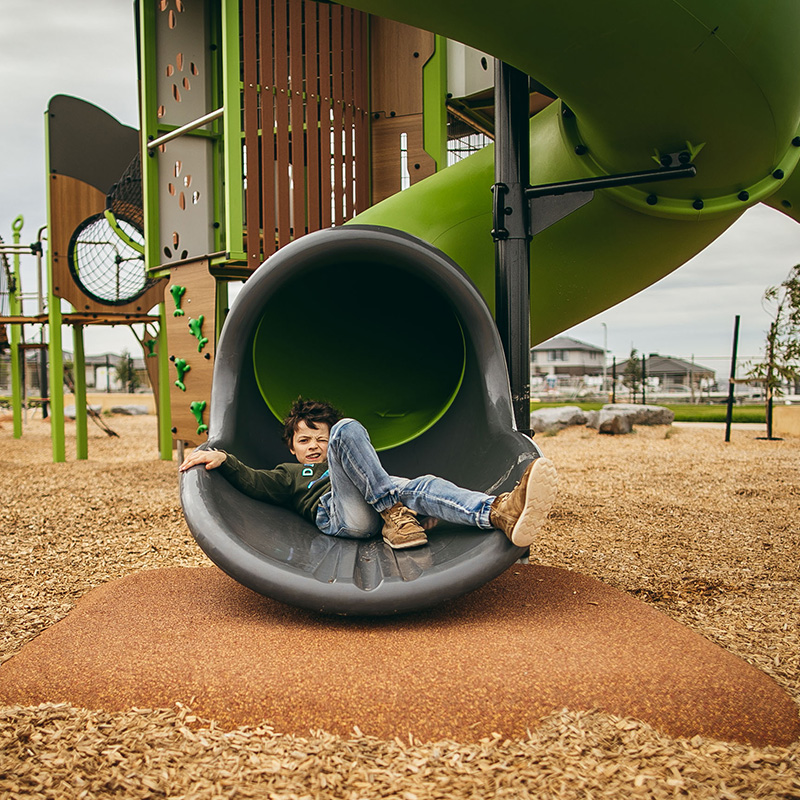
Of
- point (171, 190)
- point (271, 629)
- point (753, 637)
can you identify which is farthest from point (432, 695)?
point (171, 190)

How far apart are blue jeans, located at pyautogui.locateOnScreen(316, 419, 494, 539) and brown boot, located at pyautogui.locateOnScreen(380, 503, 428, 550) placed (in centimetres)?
3

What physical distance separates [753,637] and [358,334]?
2347 millimetres

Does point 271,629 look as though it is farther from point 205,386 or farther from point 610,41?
point 205,386

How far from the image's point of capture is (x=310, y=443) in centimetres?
313

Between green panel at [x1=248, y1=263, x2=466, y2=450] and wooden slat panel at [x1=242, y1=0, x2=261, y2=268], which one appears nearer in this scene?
green panel at [x1=248, y1=263, x2=466, y2=450]

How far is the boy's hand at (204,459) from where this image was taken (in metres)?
2.55

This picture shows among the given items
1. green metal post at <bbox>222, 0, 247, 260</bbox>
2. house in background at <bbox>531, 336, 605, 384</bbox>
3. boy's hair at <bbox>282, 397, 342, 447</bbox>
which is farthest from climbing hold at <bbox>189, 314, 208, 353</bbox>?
house in background at <bbox>531, 336, 605, 384</bbox>

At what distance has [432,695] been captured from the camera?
1771mm

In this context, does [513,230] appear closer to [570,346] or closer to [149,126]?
[149,126]

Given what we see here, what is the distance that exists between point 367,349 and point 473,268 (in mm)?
715

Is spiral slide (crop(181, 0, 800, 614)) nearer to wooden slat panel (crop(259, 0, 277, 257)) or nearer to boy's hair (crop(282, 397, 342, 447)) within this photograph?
boy's hair (crop(282, 397, 342, 447))

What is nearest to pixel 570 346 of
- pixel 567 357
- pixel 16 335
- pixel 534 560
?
pixel 567 357

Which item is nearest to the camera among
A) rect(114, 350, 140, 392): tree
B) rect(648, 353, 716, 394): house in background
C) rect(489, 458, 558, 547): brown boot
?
rect(489, 458, 558, 547): brown boot

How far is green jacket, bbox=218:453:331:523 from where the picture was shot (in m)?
2.78
